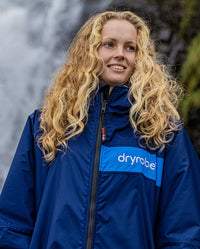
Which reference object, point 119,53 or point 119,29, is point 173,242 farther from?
point 119,29

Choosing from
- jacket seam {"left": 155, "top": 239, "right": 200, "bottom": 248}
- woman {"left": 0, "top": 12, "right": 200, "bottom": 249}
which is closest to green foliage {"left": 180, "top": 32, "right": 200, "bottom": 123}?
woman {"left": 0, "top": 12, "right": 200, "bottom": 249}

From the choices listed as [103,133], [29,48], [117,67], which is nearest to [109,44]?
[117,67]

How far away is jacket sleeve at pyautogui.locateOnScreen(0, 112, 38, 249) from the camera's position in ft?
6.72


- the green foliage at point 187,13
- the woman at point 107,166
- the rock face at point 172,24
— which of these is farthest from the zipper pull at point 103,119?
the green foliage at point 187,13

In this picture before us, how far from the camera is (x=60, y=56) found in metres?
6.50

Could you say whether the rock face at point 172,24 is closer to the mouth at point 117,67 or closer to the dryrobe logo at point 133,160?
the mouth at point 117,67

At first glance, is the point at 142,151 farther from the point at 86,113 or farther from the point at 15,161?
the point at 15,161

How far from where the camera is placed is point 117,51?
2.38 metres

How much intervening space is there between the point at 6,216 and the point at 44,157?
0.43m

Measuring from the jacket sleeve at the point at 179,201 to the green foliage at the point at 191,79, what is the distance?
279 centimetres

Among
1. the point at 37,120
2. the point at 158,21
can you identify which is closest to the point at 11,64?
the point at 158,21

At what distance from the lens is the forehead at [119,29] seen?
8.02 ft

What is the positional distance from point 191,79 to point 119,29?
2.78m

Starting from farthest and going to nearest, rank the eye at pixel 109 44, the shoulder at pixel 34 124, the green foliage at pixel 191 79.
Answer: the green foliage at pixel 191 79 → the eye at pixel 109 44 → the shoulder at pixel 34 124
